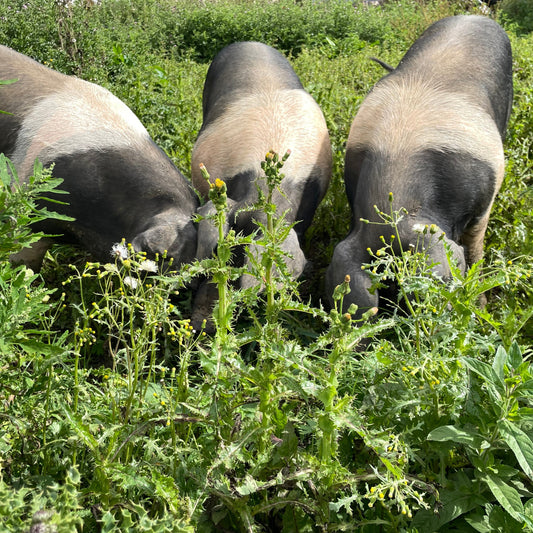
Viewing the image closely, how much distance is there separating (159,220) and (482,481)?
8.07 ft

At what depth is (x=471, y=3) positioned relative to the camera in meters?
11.2

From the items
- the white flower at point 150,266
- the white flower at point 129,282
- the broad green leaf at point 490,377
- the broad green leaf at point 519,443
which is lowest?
the white flower at point 150,266

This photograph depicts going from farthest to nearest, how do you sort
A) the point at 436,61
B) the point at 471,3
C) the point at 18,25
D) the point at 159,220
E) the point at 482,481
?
the point at 471,3
the point at 18,25
the point at 436,61
the point at 159,220
the point at 482,481

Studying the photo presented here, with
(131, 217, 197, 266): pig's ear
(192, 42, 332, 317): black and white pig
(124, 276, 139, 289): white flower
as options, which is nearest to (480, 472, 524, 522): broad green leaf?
(124, 276, 139, 289): white flower

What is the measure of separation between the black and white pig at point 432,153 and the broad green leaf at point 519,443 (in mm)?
1461

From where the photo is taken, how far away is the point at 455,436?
1.69m

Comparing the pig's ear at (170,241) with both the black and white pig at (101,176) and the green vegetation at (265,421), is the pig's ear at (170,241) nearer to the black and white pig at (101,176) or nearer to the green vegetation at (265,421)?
the black and white pig at (101,176)

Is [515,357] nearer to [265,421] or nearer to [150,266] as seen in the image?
[265,421]

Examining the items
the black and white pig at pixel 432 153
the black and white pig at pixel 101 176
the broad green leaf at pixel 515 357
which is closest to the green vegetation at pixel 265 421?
the broad green leaf at pixel 515 357

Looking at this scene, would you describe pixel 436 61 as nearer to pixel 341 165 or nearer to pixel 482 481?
pixel 341 165

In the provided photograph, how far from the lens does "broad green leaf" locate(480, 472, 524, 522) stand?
1.62 metres

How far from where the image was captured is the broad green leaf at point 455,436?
169 cm

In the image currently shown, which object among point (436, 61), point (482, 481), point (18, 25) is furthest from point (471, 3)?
point (482, 481)

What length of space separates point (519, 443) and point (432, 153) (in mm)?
2235
